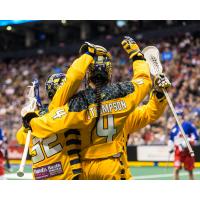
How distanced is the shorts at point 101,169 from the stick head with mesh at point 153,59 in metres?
0.69

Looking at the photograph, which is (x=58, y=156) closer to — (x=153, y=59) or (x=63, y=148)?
(x=63, y=148)

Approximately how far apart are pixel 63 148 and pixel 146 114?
0.62 metres

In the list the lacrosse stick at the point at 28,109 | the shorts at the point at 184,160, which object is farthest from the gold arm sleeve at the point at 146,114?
the shorts at the point at 184,160

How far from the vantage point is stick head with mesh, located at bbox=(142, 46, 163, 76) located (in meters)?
3.23

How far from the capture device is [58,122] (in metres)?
2.74

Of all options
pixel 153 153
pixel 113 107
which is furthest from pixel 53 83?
pixel 153 153

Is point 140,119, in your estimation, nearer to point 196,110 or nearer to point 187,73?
point 196,110

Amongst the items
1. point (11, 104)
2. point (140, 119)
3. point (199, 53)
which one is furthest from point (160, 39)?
point (140, 119)

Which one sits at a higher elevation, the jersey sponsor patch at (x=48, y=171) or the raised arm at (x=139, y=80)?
the raised arm at (x=139, y=80)

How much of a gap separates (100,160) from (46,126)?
1.32 ft

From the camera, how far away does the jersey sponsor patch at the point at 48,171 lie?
9.61ft

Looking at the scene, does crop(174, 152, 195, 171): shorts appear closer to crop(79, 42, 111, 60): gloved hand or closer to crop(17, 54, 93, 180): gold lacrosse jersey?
crop(17, 54, 93, 180): gold lacrosse jersey

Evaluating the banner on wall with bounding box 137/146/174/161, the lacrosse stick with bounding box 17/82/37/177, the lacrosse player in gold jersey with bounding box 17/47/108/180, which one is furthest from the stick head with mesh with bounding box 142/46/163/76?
the banner on wall with bounding box 137/146/174/161

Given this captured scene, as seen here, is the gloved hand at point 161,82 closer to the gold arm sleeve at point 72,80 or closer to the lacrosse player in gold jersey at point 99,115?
the lacrosse player in gold jersey at point 99,115
